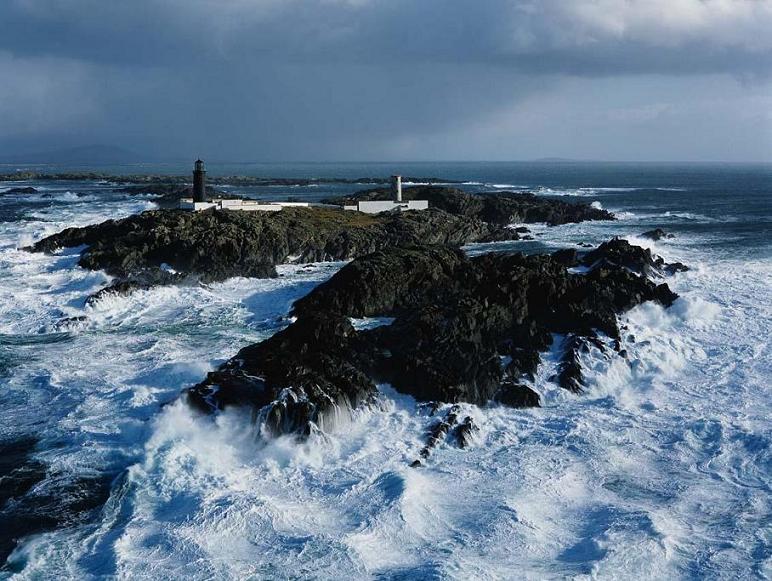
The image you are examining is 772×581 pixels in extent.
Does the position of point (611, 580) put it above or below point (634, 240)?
below

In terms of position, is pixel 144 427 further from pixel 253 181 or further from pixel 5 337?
pixel 253 181

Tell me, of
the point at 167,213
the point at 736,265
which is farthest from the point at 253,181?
the point at 736,265

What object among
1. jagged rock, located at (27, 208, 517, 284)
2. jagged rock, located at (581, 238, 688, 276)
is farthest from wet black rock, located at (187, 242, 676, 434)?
jagged rock, located at (27, 208, 517, 284)

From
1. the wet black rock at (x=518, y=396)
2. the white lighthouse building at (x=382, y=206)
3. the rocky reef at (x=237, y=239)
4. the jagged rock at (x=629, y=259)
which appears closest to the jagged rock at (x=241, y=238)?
the rocky reef at (x=237, y=239)

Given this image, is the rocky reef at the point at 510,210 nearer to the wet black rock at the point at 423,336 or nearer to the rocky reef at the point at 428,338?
the rocky reef at the point at 428,338

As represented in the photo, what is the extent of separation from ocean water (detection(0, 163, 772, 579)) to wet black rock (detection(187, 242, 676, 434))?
595 mm

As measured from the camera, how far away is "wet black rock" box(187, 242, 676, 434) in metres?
17.4

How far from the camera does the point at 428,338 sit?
66.2 feet

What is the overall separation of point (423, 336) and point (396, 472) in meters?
5.72

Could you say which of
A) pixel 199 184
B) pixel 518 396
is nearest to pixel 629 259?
pixel 518 396

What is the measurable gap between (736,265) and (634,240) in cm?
720

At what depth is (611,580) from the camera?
11.5 meters

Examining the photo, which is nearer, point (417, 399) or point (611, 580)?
point (611, 580)

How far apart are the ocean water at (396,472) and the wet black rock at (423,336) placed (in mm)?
595
